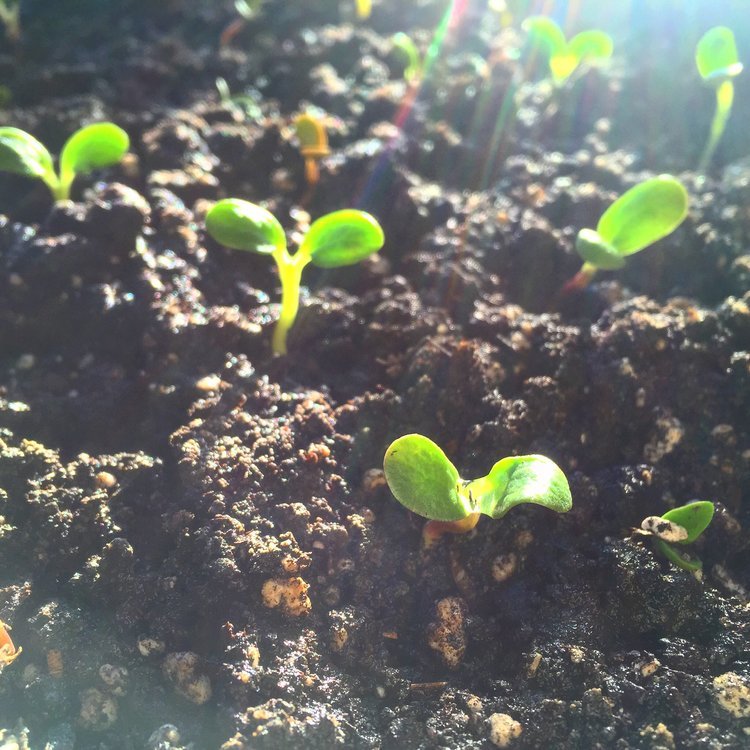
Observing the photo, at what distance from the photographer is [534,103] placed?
2102mm

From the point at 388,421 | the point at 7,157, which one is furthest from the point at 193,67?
the point at 388,421

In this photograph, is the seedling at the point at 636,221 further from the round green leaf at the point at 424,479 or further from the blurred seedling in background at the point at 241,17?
the blurred seedling in background at the point at 241,17

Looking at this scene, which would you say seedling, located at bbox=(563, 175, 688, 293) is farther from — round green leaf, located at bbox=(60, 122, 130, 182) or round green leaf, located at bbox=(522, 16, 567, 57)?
round green leaf, located at bbox=(60, 122, 130, 182)

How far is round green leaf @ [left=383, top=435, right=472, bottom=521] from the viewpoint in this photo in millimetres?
980

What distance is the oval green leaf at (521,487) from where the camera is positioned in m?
0.92

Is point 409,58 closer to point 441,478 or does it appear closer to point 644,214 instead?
point 644,214

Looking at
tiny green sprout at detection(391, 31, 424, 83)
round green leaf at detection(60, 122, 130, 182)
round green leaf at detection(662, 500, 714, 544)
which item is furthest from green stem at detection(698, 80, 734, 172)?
round green leaf at detection(60, 122, 130, 182)

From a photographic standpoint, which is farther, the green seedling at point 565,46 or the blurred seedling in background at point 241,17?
the blurred seedling in background at point 241,17

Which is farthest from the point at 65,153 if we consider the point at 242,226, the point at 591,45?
the point at 591,45

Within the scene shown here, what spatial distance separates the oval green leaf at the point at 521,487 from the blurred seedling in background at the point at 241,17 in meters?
2.03

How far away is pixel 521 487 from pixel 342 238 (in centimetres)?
59

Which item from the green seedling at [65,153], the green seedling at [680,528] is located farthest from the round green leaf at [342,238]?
the green seedling at [680,528]

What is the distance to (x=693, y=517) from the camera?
107cm

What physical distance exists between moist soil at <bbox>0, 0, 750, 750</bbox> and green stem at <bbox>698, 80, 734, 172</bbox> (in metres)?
0.04
